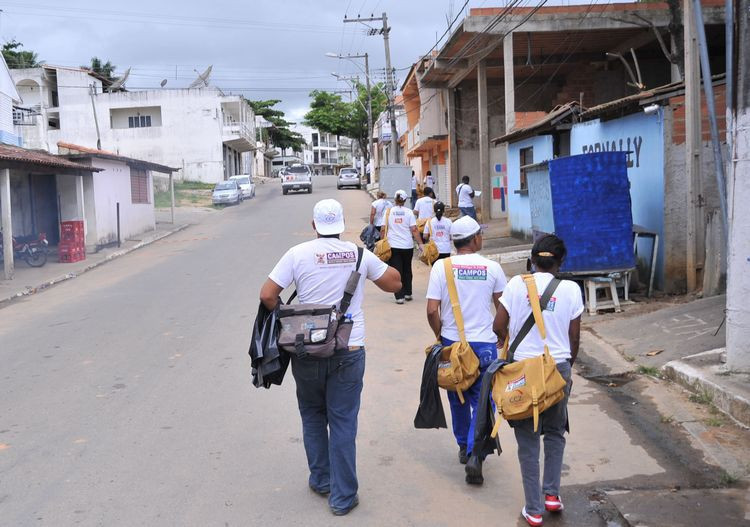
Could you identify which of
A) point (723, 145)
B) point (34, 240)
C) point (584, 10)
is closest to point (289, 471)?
point (723, 145)

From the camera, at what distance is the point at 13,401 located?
22.0ft

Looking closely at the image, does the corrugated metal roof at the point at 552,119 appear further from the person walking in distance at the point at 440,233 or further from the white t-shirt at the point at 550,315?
the white t-shirt at the point at 550,315

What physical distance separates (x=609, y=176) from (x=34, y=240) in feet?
50.3

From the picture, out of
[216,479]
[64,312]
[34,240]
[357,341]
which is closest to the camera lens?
[357,341]

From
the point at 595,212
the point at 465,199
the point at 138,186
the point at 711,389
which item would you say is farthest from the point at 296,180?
the point at 711,389

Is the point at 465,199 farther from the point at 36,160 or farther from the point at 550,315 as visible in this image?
the point at 550,315

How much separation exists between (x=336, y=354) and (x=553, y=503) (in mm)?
1496

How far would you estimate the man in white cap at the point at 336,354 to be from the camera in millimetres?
4238

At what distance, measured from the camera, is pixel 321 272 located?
14.1ft

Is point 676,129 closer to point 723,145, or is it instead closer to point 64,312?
point 723,145

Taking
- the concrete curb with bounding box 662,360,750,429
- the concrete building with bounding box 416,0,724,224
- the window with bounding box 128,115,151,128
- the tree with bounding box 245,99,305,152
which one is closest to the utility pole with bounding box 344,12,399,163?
the concrete building with bounding box 416,0,724,224

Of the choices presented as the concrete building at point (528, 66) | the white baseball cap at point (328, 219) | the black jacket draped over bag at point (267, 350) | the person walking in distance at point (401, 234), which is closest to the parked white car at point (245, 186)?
the concrete building at point (528, 66)

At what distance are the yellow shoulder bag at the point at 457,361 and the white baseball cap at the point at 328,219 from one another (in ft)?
2.67

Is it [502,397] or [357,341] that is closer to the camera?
[502,397]
